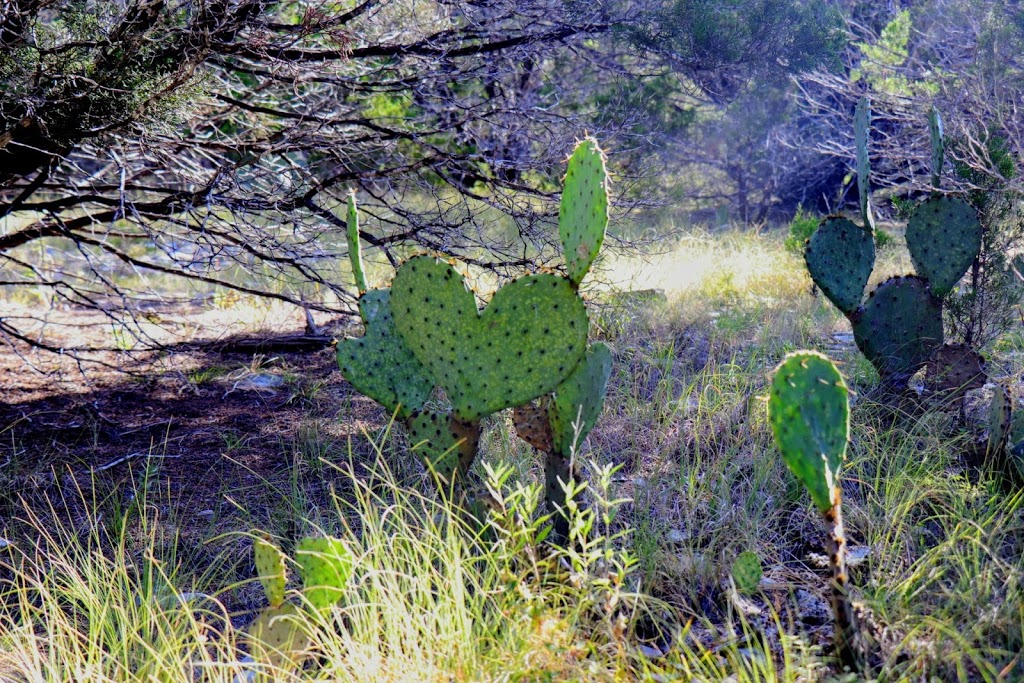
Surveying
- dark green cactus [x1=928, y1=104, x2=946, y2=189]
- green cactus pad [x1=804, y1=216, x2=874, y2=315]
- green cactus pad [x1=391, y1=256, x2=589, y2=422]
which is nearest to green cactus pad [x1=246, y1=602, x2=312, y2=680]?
green cactus pad [x1=391, y1=256, x2=589, y2=422]

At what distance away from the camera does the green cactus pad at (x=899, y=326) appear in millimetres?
3826

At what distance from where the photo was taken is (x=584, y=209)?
8.18ft

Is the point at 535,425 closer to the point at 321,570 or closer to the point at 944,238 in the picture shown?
the point at 321,570

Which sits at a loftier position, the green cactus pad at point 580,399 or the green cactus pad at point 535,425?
the green cactus pad at point 580,399

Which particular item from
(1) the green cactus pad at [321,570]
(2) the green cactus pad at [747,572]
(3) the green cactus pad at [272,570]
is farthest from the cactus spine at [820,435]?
(3) the green cactus pad at [272,570]

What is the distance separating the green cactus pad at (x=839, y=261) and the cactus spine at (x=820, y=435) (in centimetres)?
186

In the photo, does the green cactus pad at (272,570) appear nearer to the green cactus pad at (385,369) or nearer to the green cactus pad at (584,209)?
the green cactus pad at (385,369)

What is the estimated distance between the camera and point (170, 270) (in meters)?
3.91

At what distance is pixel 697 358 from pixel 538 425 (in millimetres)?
2203

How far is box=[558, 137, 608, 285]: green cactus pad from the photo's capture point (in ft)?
7.97

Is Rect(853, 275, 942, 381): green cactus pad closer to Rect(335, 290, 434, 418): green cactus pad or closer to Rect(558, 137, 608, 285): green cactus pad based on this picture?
Rect(558, 137, 608, 285): green cactus pad

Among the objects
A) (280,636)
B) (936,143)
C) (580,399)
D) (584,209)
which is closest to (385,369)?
(580,399)

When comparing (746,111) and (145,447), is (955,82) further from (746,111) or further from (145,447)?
(145,447)

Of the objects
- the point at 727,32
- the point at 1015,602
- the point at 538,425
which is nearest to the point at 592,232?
the point at 538,425
